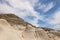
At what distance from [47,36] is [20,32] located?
384 centimetres

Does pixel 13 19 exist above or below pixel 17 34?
above

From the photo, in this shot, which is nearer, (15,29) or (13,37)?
(13,37)

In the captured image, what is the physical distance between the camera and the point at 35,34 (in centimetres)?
1485

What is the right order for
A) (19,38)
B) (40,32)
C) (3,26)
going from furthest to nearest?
(40,32), (19,38), (3,26)

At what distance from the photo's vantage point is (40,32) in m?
15.4

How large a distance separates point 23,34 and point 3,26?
84.2 inches

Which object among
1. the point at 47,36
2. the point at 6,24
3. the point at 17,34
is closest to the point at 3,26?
the point at 6,24

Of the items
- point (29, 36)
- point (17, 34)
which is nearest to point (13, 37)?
point (17, 34)

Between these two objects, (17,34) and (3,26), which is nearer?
(3,26)

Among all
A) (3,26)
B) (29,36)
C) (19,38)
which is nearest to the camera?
(3,26)

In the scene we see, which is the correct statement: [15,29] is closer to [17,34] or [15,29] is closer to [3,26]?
[17,34]

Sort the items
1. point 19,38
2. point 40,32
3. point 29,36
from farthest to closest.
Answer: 1. point 40,32
2. point 29,36
3. point 19,38

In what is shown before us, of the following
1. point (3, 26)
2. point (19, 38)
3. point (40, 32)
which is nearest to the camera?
point (3, 26)

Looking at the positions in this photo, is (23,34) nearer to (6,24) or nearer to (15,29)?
(15,29)
